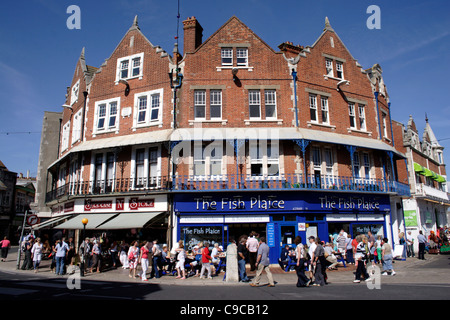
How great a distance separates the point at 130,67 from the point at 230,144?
29.0 feet

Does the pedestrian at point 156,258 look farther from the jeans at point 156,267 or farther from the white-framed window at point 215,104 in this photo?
the white-framed window at point 215,104

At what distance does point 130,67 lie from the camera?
74.2 ft

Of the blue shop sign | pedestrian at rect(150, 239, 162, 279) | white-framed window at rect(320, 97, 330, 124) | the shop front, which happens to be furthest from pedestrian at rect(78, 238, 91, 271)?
white-framed window at rect(320, 97, 330, 124)

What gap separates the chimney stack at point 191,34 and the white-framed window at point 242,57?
281 centimetres

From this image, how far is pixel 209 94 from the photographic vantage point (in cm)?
2058

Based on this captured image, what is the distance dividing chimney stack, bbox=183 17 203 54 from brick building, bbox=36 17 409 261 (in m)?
0.07

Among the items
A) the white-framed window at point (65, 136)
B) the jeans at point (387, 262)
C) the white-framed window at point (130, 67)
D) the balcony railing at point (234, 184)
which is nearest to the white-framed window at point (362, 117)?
Result: the balcony railing at point (234, 184)

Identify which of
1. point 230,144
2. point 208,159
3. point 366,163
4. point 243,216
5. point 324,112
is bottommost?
point 243,216

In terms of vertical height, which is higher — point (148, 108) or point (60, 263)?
point (148, 108)

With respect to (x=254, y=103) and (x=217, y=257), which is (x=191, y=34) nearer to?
(x=254, y=103)

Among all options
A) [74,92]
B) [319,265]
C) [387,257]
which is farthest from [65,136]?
[387,257]

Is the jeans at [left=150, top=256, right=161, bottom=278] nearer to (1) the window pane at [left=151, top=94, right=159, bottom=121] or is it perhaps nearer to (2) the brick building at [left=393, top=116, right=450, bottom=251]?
(1) the window pane at [left=151, top=94, right=159, bottom=121]
